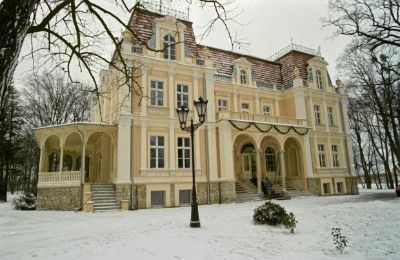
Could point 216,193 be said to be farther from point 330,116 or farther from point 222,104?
point 330,116

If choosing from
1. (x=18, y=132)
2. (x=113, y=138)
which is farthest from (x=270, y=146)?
(x=18, y=132)

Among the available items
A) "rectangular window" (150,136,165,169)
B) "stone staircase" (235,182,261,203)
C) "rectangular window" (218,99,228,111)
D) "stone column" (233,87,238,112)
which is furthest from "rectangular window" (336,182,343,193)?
"rectangular window" (150,136,165,169)

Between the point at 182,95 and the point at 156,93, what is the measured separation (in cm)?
193

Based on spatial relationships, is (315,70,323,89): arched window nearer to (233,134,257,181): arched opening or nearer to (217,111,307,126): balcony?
(217,111,307,126): balcony

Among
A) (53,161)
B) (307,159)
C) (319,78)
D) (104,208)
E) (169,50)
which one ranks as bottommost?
(104,208)

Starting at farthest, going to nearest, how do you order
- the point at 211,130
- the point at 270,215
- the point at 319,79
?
the point at 319,79, the point at 211,130, the point at 270,215

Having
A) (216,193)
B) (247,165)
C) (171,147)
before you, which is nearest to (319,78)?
(247,165)

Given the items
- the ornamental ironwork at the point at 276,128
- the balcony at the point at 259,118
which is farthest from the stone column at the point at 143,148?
the ornamental ironwork at the point at 276,128

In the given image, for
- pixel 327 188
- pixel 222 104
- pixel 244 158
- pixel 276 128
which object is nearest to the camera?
pixel 276 128

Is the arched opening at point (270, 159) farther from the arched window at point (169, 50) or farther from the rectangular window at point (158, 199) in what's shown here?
the arched window at point (169, 50)

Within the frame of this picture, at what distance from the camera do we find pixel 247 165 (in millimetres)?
25047

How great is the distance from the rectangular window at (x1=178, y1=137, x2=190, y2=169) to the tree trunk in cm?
1617

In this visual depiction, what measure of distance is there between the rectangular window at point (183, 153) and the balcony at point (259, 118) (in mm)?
3139

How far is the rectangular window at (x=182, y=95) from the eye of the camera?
65.4 feet
